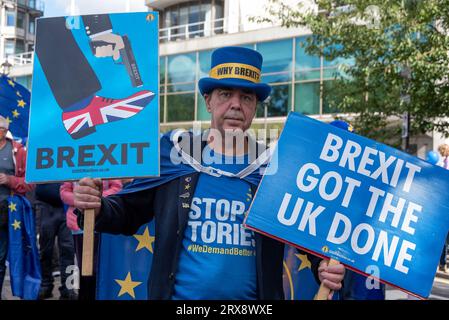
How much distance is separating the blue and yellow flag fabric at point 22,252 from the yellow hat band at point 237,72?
3247 mm

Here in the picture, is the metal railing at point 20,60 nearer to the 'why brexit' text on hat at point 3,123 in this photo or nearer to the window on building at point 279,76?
the window on building at point 279,76

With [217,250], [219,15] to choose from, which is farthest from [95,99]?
[219,15]

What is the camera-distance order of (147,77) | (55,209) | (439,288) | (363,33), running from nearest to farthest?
(147,77), (55,209), (439,288), (363,33)

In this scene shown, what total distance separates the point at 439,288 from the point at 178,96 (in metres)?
19.3

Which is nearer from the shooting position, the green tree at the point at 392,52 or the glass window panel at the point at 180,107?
the green tree at the point at 392,52

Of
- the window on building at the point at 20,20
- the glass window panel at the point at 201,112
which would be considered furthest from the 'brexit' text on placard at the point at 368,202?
the window on building at the point at 20,20

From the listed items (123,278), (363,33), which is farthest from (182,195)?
(363,33)

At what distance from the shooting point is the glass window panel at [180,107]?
25047mm

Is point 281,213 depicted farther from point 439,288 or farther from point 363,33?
point 363,33

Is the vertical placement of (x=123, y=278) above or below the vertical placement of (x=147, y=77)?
below

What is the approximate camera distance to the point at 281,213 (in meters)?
2.60

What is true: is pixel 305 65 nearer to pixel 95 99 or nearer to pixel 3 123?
pixel 3 123

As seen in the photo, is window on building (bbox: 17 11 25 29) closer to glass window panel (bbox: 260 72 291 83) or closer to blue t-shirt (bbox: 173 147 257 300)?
glass window panel (bbox: 260 72 291 83)
